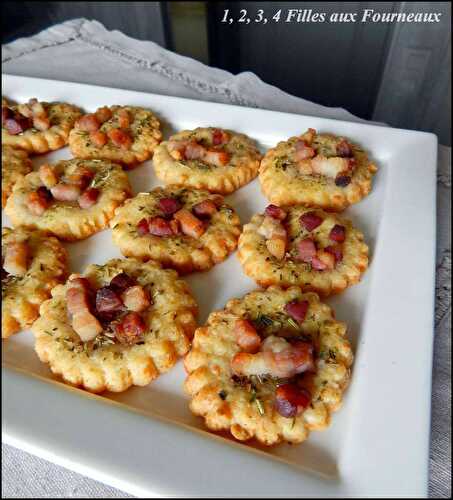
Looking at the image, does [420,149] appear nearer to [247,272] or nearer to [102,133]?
[247,272]

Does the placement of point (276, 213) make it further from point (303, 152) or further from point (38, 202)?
point (38, 202)

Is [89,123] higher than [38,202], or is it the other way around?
[89,123]

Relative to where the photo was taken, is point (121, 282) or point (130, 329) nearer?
point (130, 329)

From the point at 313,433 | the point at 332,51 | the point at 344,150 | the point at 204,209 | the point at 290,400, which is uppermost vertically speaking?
the point at 332,51

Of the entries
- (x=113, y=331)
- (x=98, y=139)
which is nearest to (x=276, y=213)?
(x=113, y=331)

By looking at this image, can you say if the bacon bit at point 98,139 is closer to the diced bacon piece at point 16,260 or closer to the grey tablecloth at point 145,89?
the diced bacon piece at point 16,260

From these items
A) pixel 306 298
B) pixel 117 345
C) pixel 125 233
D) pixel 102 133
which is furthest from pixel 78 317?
pixel 102 133

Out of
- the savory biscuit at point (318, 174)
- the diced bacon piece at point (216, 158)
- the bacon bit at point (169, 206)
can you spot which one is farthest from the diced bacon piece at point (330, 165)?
the bacon bit at point (169, 206)
